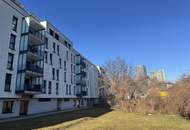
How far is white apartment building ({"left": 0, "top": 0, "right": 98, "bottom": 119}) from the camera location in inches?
888

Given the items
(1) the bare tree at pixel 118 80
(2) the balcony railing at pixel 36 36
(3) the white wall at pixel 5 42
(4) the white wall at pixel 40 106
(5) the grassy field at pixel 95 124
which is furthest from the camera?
(1) the bare tree at pixel 118 80

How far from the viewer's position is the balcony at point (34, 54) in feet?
86.7

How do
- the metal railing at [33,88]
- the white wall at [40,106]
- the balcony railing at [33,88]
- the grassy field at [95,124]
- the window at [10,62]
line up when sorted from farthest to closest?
1. the white wall at [40,106]
2. the balcony railing at [33,88]
3. the metal railing at [33,88]
4. the window at [10,62]
5. the grassy field at [95,124]

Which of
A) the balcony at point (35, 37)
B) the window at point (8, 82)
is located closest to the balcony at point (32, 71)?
the window at point (8, 82)

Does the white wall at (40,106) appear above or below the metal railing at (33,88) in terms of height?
below

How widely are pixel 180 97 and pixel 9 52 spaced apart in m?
26.1

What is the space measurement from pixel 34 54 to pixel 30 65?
170cm

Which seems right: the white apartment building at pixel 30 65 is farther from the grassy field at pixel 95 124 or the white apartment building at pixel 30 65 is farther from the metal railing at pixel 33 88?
the grassy field at pixel 95 124

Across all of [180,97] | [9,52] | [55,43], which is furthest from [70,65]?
[180,97]

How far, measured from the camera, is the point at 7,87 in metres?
22.2

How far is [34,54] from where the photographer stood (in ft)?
87.9

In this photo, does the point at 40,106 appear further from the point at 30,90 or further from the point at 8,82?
the point at 8,82

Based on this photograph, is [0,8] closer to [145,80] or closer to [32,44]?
[32,44]

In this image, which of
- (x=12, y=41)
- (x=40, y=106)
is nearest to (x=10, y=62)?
(x=12, y=41)
